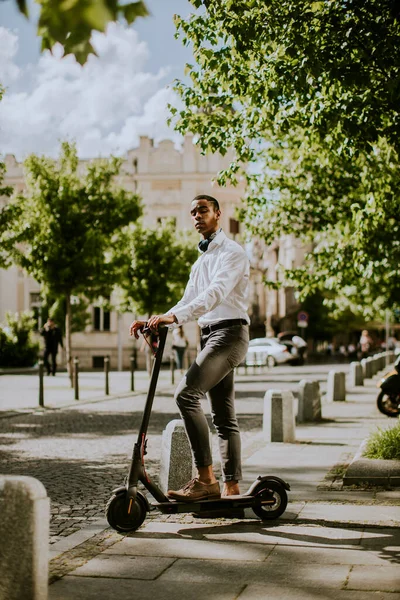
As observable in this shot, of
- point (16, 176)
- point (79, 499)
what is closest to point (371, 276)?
point (79, 499)

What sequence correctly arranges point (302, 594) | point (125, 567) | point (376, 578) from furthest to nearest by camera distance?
point (125, 567) → point (376, 578) → point (302, 594)

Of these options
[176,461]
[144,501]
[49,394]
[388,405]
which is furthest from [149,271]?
[144,501]

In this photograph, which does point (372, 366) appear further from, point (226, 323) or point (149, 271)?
point (226, 323)

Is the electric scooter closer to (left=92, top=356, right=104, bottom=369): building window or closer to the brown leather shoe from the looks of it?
the brown leather shoe

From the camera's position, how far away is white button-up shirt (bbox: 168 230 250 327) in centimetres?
568

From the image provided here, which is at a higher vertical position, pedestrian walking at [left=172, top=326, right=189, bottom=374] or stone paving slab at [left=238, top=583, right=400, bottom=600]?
pedestrian walking at [left=172, top=326, right=189, bottom=374]

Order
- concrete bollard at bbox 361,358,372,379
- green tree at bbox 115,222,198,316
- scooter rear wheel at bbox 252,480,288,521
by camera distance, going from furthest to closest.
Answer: green tree at bbox 115,222,198,316 < concrete bollard at bbox 361,358,372,379 < scooter rear wheel at bbox 252,480,288,521

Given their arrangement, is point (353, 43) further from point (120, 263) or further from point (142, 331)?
point (120, 263)

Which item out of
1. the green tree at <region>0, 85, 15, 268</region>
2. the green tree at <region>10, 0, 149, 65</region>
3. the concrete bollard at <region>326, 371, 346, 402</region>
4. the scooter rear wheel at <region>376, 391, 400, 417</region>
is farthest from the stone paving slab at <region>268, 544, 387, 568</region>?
the green tree at <region>0, 85, 15, 268</region>

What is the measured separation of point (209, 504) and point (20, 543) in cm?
211

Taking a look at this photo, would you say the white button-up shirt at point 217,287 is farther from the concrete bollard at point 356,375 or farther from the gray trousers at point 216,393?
the concrete bollard at point 356,375

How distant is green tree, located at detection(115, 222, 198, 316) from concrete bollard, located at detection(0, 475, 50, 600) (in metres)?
28.5

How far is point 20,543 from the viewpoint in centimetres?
371

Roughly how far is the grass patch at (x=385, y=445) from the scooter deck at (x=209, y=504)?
7.76ft
